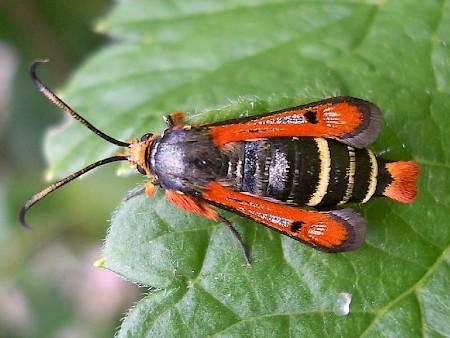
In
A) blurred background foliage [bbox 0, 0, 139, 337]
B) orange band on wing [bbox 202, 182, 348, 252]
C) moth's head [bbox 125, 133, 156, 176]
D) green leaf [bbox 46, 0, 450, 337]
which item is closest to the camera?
green leaf [bbox 46, 0, 450, 337]

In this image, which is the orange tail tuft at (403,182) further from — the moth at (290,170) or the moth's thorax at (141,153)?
the moth's thorax at (141,153)

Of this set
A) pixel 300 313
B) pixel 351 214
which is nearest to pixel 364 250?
pixel 351 214

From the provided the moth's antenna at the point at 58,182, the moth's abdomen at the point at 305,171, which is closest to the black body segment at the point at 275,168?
the moth's abdomen at the point at 305,171

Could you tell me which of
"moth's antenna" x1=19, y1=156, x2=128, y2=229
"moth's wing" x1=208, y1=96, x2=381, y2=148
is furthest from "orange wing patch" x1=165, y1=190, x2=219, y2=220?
"moth's antenna" x1=19, y1=156, x2=128, y2=229

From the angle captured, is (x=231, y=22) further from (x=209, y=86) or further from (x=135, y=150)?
(x=135, y=150)

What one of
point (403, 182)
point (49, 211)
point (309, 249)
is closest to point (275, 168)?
point (309, 249)

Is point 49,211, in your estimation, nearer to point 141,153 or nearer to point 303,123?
point 141,153

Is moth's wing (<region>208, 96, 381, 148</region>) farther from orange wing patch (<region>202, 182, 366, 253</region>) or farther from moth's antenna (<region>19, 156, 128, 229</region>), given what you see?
moth's antenna (<region>19, 156, 128, 229</region>)
